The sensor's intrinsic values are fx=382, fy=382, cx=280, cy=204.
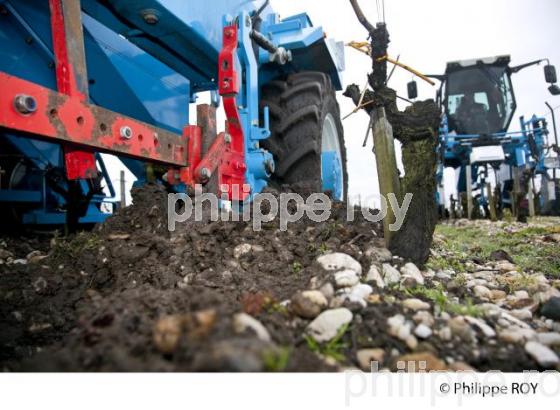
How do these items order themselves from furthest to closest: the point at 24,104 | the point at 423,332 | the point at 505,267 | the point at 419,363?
1. the point at 505,267
2. the point at 24,104
3. the point at 423,332
4. the point at 419,363

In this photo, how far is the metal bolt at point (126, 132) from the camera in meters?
1.84

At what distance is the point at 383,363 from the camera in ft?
3.25

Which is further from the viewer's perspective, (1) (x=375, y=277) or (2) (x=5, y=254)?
(2) (x=5, y=254)

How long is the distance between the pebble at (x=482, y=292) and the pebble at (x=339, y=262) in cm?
58

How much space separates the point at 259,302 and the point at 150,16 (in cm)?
195

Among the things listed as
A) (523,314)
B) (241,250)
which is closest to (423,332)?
(523,314)

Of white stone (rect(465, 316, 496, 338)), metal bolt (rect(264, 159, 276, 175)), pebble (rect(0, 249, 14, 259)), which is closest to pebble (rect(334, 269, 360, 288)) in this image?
white stone (rect(465, 316, 496, 338))

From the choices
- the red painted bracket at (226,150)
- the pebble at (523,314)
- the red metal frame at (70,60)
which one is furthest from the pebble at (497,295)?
A: the red metal frame at (70,60)

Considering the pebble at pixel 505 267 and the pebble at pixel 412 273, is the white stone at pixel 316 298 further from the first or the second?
the pebble at pixel 505 267

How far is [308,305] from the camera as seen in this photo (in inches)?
44.8

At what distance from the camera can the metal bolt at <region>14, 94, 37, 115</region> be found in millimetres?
1367

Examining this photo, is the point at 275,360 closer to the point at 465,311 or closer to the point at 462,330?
the point at 462,330

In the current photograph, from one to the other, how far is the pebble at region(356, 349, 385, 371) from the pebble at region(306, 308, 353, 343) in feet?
0.30

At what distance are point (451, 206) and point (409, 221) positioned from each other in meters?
8.43
